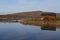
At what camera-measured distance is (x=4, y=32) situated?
2768 mm

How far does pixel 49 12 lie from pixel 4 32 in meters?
1.21

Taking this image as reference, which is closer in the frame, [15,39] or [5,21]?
[15,39]

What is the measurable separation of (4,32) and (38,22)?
0.88 m

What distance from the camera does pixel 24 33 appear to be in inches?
106

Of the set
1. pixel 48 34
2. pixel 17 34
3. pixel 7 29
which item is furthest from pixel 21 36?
pixel 48 34

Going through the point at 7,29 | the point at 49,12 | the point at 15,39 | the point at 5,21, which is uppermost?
the point at 49,12

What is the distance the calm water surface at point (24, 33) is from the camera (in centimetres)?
260

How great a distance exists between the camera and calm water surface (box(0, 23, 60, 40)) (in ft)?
8.52

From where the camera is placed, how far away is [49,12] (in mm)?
2717

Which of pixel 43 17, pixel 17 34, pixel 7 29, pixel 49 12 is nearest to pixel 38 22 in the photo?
pixel 43 17

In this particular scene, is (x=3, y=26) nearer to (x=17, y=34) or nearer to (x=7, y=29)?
(x=7, y=29)

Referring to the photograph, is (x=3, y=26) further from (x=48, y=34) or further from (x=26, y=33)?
(x=48, y=34)

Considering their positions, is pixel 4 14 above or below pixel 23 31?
above

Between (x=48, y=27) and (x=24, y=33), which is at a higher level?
(x=48, y=27)
